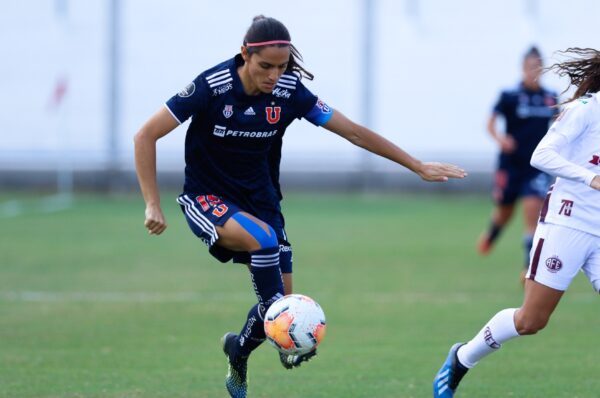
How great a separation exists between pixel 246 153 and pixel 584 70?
84.4 inches

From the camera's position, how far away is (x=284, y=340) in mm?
6488

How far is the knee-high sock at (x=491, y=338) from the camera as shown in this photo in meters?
6.87

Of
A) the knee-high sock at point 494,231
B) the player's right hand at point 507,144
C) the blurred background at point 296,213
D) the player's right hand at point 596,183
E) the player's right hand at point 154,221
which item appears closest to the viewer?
the player's right hand at point 596,183

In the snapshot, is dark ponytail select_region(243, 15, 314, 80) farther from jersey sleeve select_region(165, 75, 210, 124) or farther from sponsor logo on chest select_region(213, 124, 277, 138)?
sponsor logo on chest select_region(213, 124, 277, 138)

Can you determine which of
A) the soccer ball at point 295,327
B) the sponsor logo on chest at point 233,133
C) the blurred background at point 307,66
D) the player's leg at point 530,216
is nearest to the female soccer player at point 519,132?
the player's leg at point 530,216

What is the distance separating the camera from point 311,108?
7.13 meters

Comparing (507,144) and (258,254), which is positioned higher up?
(258,254)

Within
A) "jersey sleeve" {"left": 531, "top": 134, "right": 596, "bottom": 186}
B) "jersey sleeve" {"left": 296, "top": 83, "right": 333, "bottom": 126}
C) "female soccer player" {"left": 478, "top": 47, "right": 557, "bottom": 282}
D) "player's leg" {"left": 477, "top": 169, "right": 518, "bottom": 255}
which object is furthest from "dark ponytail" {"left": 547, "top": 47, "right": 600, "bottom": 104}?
"player's leg" {"left": 477, "top": 169, "right": 518, "bottom": 255}

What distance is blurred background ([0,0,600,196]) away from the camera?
26.8 metres

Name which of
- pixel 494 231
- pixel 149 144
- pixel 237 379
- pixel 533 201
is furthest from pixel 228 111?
pixel 494 231

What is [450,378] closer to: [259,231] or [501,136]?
[259,231]

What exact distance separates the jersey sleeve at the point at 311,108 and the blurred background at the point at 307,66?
19494 millimetres

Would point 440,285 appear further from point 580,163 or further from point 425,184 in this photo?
point 425,184

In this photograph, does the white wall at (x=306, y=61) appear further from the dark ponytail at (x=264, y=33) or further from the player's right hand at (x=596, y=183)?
the player's right hand at (x=596, y=183)
